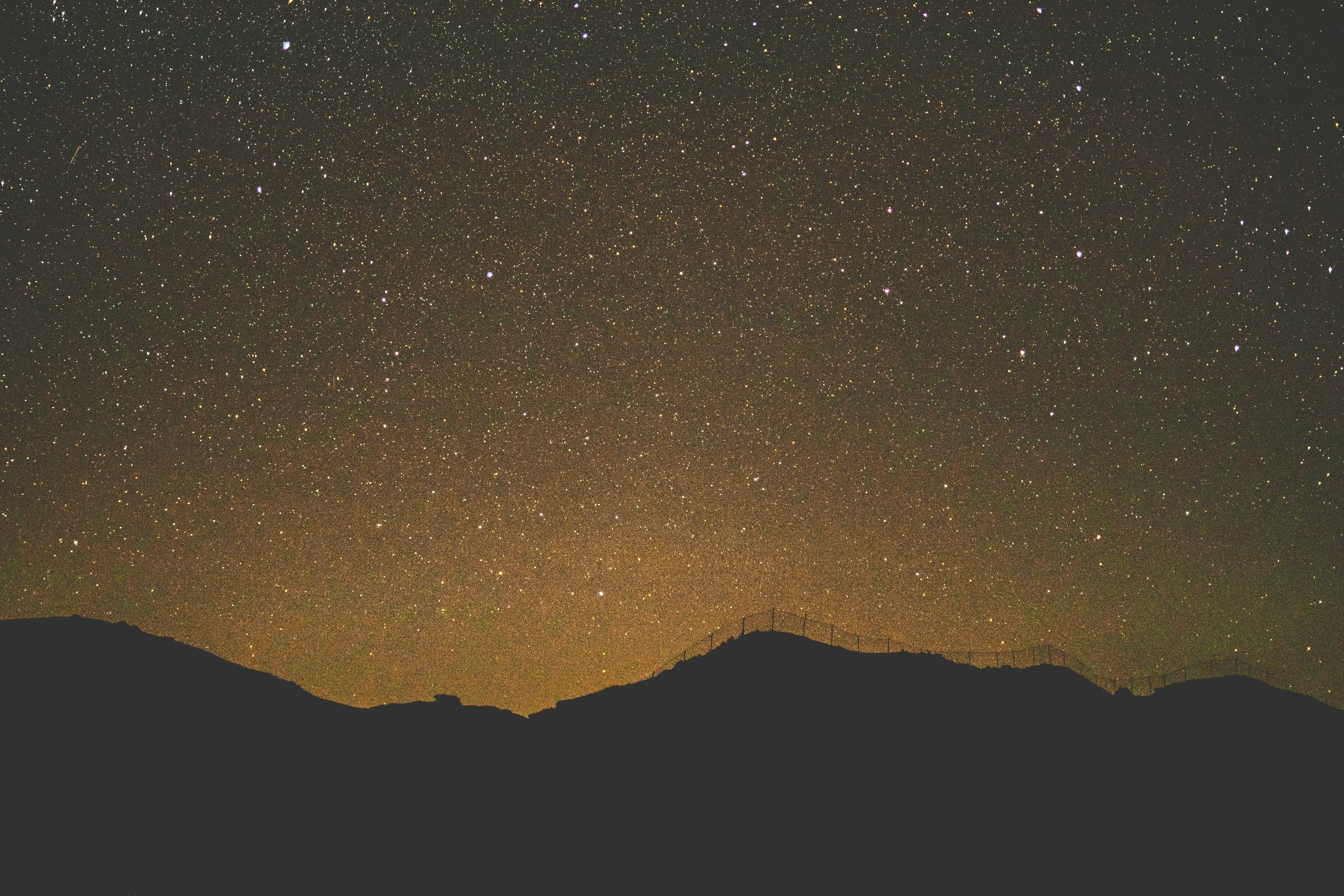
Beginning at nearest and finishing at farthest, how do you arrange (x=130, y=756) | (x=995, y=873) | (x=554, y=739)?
(x=995, y=873)
(x=130, y=756)
(x=554, y=739)

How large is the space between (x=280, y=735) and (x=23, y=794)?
6.53 metres

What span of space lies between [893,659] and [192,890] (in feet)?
61.5

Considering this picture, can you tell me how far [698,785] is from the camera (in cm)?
1811

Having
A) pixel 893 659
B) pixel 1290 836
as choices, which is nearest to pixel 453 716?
pixel 893 659

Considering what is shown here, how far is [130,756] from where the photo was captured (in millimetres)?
20766

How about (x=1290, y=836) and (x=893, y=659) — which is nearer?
(x=1290, y=836)

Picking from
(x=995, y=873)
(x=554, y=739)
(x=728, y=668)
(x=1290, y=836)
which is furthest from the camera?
(x=728, y=668)

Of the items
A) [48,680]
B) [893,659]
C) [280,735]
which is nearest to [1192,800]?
[893,659]

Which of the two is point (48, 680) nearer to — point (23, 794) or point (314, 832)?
point (23, 794)

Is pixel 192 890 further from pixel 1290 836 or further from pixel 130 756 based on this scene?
pixel 1290 836

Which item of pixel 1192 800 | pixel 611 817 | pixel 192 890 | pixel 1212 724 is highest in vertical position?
pixel 1212 724

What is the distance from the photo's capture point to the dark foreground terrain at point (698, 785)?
14.3 metres

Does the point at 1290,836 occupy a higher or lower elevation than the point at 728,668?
lower

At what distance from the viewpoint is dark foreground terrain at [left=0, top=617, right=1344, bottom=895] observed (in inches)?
561
